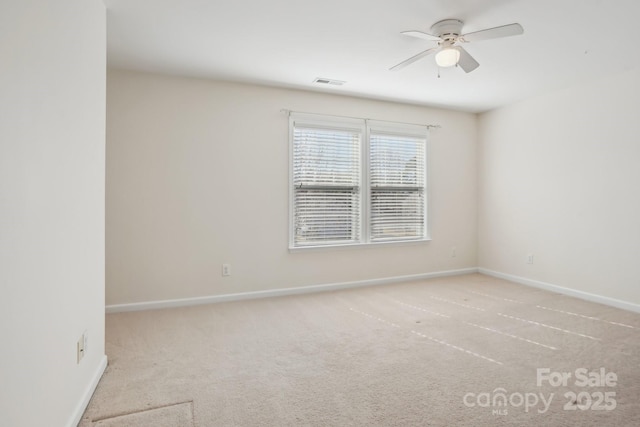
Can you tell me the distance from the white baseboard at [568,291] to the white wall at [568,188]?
5 cm

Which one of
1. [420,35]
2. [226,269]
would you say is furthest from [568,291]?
[226,269]

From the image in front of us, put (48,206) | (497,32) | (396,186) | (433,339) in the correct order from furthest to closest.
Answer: (396,186), (433,339), (497,32), (48,206)

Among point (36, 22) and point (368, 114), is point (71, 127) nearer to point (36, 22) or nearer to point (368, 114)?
point (36, 22)

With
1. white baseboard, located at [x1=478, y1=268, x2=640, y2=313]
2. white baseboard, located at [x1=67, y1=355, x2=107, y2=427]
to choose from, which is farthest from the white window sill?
white baseboard, located at [x1=67, y1=355, x2=107, y2=427]

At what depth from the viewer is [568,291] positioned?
416 centimetres

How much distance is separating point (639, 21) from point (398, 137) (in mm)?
2660

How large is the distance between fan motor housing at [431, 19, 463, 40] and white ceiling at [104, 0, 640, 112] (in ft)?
0.13

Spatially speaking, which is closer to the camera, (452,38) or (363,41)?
(452,38)

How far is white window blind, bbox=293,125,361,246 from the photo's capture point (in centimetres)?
427

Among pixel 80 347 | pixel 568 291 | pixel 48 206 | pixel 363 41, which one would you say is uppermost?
pixel 363 41

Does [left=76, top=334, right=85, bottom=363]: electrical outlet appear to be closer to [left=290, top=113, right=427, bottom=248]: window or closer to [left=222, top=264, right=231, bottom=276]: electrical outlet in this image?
[left=222, top=264, right=231, bottom=276]: electrical outlet

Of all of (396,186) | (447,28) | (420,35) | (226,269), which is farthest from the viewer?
(396,186)

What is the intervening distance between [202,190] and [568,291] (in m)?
4.49

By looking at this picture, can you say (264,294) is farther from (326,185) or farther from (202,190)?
(326,185)
